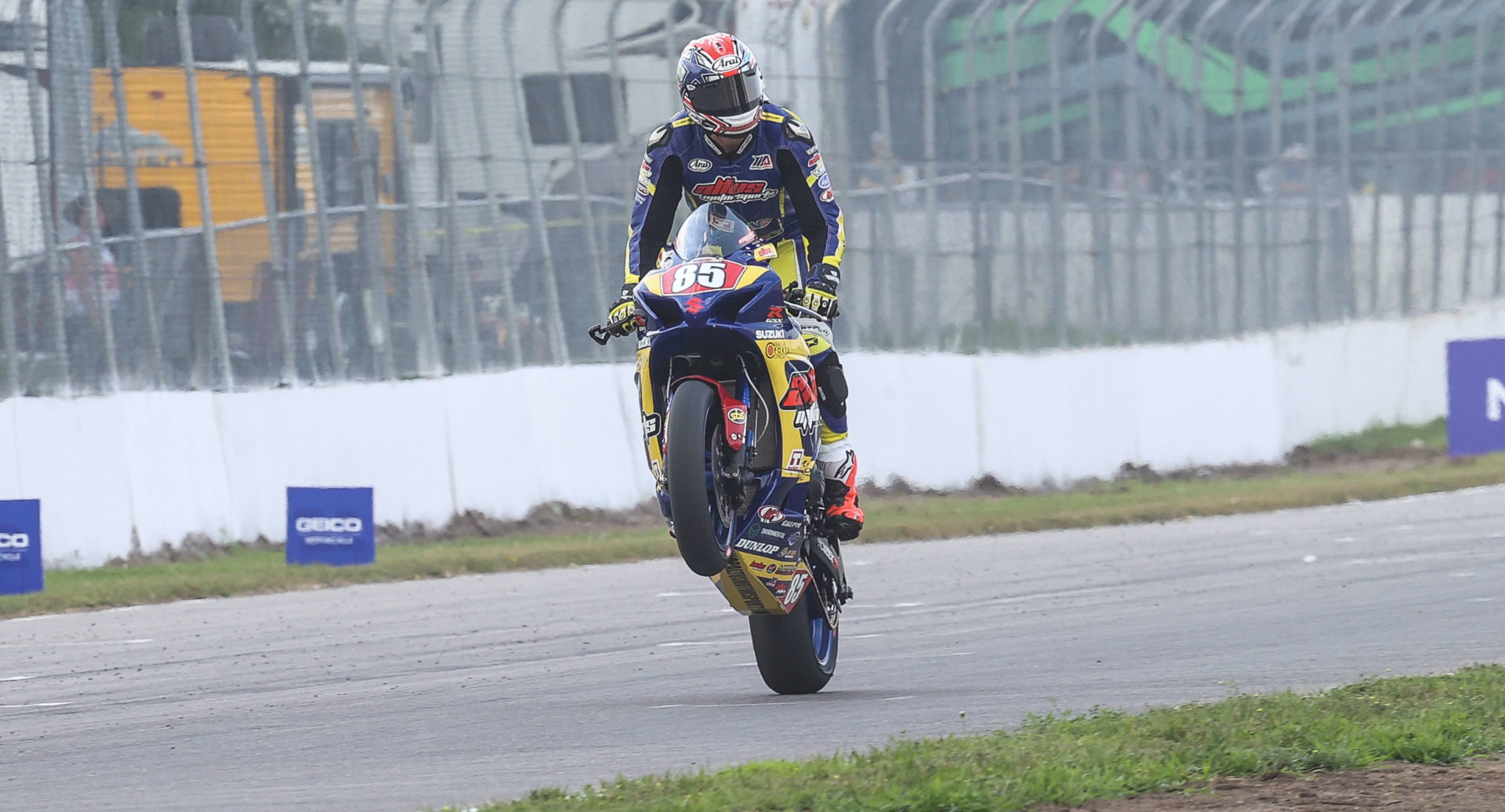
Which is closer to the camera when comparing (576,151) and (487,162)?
(487,162)

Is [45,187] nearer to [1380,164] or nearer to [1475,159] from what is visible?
[1380,164]

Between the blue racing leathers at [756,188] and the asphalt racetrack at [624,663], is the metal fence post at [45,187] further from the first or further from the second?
the blue racing leathers at [756,188]

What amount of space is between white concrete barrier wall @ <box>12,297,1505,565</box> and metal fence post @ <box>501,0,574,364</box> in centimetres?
62

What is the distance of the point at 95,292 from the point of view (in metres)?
16.6

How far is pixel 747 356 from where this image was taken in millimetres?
7723

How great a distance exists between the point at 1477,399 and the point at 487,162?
11.6 meters

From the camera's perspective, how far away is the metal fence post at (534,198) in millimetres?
20031

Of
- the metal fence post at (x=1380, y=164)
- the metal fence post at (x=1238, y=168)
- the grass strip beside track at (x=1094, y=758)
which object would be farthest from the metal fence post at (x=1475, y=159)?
the grass strip beside track at (x=1094, y=758)

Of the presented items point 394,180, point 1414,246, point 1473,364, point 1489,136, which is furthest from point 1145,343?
point 394,180

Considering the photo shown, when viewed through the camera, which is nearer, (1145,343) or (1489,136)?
(1145,343)

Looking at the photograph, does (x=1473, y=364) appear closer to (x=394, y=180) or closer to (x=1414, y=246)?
(x=1414, y=246)

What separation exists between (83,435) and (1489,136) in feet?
69.2

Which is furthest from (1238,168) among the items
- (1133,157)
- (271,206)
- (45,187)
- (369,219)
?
(45,187)

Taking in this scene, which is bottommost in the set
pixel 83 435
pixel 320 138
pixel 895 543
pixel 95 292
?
pixel 895 543
